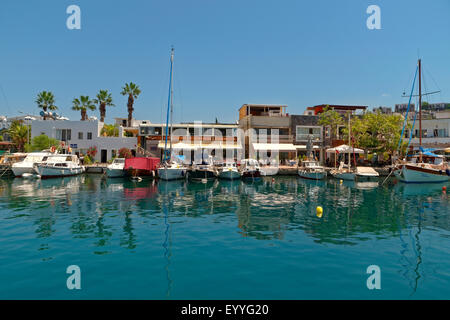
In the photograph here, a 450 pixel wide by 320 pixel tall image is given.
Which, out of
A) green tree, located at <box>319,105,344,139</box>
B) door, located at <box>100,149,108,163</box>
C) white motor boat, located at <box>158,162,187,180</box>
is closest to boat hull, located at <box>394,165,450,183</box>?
green tree, located at <box>319,105,344,139</box>

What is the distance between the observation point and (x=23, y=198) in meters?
23.4

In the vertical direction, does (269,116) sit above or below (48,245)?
above

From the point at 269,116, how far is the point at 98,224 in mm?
40170

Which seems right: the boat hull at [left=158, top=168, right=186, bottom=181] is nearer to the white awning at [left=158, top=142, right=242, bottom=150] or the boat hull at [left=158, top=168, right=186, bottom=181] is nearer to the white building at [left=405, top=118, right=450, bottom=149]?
the white awning at [left=158, top=142, right=242, bottom=150]

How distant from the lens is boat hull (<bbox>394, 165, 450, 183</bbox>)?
35.4 meters

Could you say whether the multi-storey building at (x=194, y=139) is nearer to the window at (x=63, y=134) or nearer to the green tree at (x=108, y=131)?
the green tree at (x=108, y=131)

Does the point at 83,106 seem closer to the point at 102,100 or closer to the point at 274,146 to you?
the point at 102,100

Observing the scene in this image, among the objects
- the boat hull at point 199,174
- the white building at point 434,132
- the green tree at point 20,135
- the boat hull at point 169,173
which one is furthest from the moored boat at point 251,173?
the green tree at point 20,135

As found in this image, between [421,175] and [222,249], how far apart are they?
112 ft

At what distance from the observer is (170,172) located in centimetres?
3600

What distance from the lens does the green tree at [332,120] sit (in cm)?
5046

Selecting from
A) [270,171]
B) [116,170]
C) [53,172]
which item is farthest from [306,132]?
[53,172]
